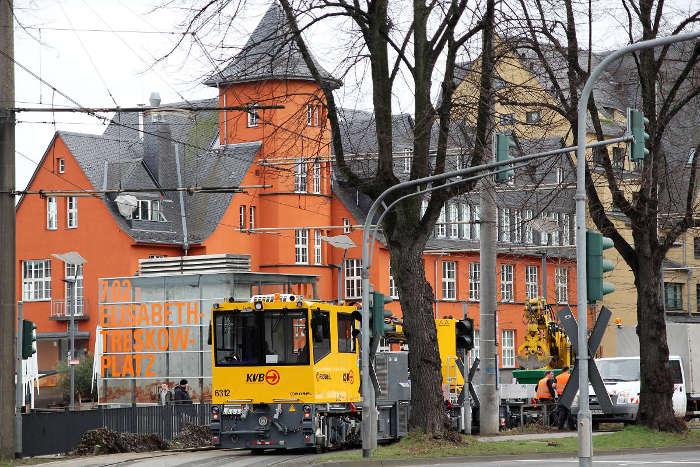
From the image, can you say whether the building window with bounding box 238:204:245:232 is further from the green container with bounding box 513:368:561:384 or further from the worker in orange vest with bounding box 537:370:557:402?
the worker in orange vest with bounding box 537:370:557:402

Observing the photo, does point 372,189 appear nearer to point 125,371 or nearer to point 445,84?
point 445,84

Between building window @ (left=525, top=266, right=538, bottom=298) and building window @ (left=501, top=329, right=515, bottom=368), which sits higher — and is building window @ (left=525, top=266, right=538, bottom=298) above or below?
above

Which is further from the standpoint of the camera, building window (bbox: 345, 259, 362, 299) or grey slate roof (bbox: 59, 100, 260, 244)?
building window (bbox: 345, 259, 362, 299)

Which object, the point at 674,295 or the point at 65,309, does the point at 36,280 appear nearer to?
the point at 65,309

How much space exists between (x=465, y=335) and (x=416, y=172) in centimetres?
469

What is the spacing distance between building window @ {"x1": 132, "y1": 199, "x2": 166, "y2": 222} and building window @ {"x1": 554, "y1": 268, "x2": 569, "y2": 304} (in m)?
23.8

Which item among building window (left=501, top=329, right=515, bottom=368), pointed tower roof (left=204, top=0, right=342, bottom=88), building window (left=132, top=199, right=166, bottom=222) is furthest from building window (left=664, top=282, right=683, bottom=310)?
pointed tower roof (left=204, top=0, right=342, bottom=88)

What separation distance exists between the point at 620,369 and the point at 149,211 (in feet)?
105

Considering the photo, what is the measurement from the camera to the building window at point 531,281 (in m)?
83.1

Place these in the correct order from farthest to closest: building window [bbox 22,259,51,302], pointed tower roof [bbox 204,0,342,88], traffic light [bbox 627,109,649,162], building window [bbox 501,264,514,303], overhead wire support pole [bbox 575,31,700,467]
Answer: building window [bbox 501,264,514,303] < building window [bbox 22,259,51,302] < pointed tower roof [bbox 204,0,342,88] < traffic light [bbox 627,109,649,162] < overhead wire support pole [bbox 575,31,700,467]

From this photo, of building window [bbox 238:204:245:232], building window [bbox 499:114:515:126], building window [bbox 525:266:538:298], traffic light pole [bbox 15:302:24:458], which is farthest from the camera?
building window [bbox 525:266:538:298]

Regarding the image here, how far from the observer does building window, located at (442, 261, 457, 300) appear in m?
77.7

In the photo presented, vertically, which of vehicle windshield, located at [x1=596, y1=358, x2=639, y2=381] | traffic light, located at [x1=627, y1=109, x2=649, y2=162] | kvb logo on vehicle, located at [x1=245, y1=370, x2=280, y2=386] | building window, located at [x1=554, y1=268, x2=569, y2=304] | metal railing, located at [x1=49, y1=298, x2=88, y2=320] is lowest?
vehicle windshield, located at [x1=596, y1=358, x2=639, y2=381]

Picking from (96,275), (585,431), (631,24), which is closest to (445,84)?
(631,24)
